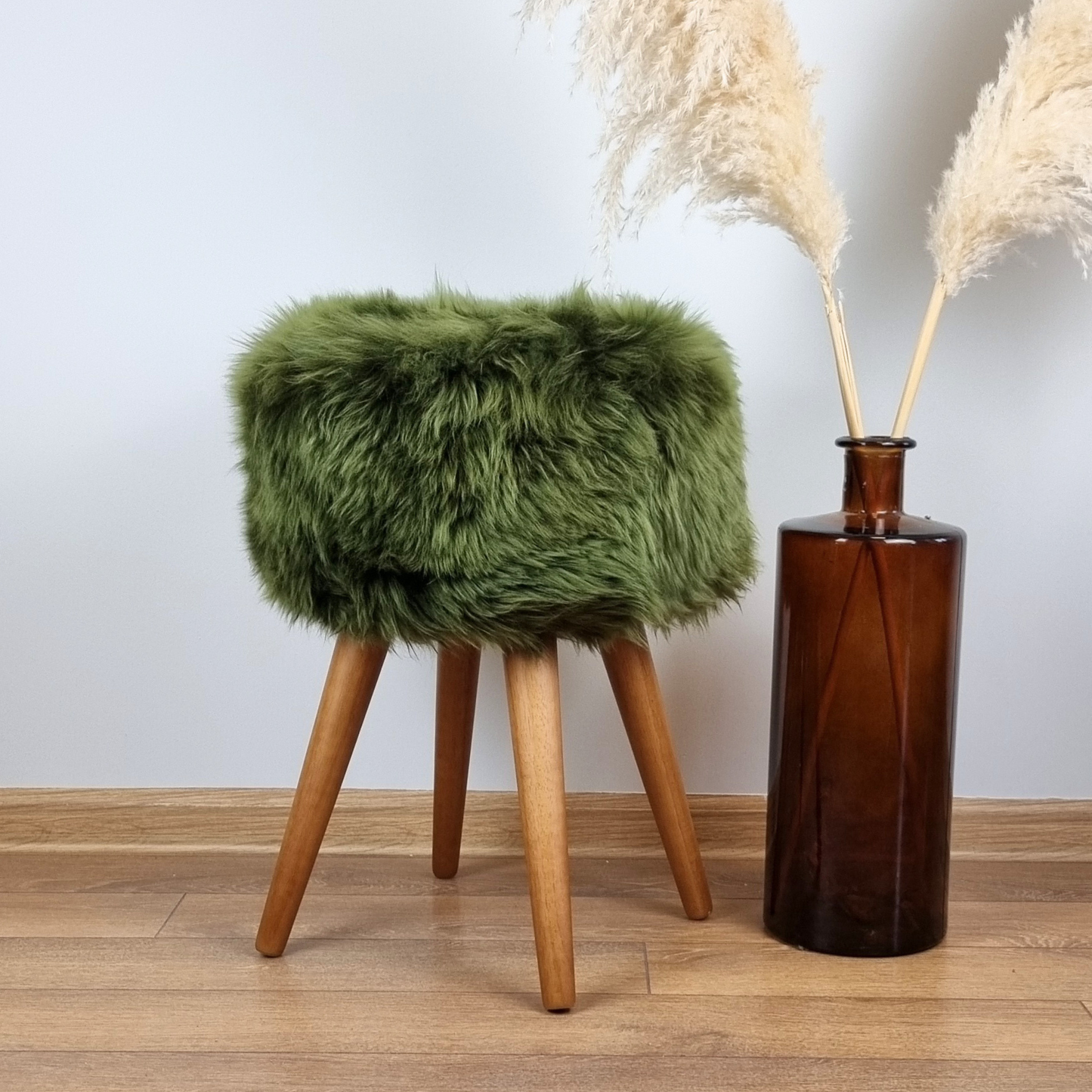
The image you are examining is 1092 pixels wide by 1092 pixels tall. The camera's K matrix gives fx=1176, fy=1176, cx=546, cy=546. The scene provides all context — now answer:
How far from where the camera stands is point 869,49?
1.29 m

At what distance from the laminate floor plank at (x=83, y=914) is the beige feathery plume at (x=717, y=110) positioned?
2.66 ft

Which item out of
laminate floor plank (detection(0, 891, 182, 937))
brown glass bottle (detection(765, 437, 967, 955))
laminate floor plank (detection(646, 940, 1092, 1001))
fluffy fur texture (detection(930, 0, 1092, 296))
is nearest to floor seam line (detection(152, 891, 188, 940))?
laminate floor plank (detection(0, 891, 182, 937))

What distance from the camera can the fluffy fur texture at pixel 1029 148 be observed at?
1.00m

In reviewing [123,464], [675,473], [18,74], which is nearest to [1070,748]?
[675,473]

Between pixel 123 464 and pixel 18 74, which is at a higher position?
pixel 18 74

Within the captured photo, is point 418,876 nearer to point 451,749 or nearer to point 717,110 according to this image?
point 451,749

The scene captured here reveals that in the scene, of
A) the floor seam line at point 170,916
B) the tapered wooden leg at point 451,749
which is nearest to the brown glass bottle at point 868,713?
the tapered wooden leg at point 451,749

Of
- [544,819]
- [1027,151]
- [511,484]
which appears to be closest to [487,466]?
[511,484]

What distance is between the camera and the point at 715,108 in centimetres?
102

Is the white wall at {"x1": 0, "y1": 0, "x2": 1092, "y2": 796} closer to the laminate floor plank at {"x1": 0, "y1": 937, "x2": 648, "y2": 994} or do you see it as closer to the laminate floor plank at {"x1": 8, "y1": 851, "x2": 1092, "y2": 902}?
the laminate floor plank at {"x1": 8, "y1": 851, "x2": 1092, "y2": 902}

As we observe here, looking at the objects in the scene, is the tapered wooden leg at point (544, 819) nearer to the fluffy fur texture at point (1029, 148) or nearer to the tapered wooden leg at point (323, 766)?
the tapered wooden leg at point (323, 766)

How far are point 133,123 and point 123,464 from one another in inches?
14.9

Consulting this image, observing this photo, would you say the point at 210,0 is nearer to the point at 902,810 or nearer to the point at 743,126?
the point at 743,126

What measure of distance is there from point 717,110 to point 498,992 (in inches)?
30.7
